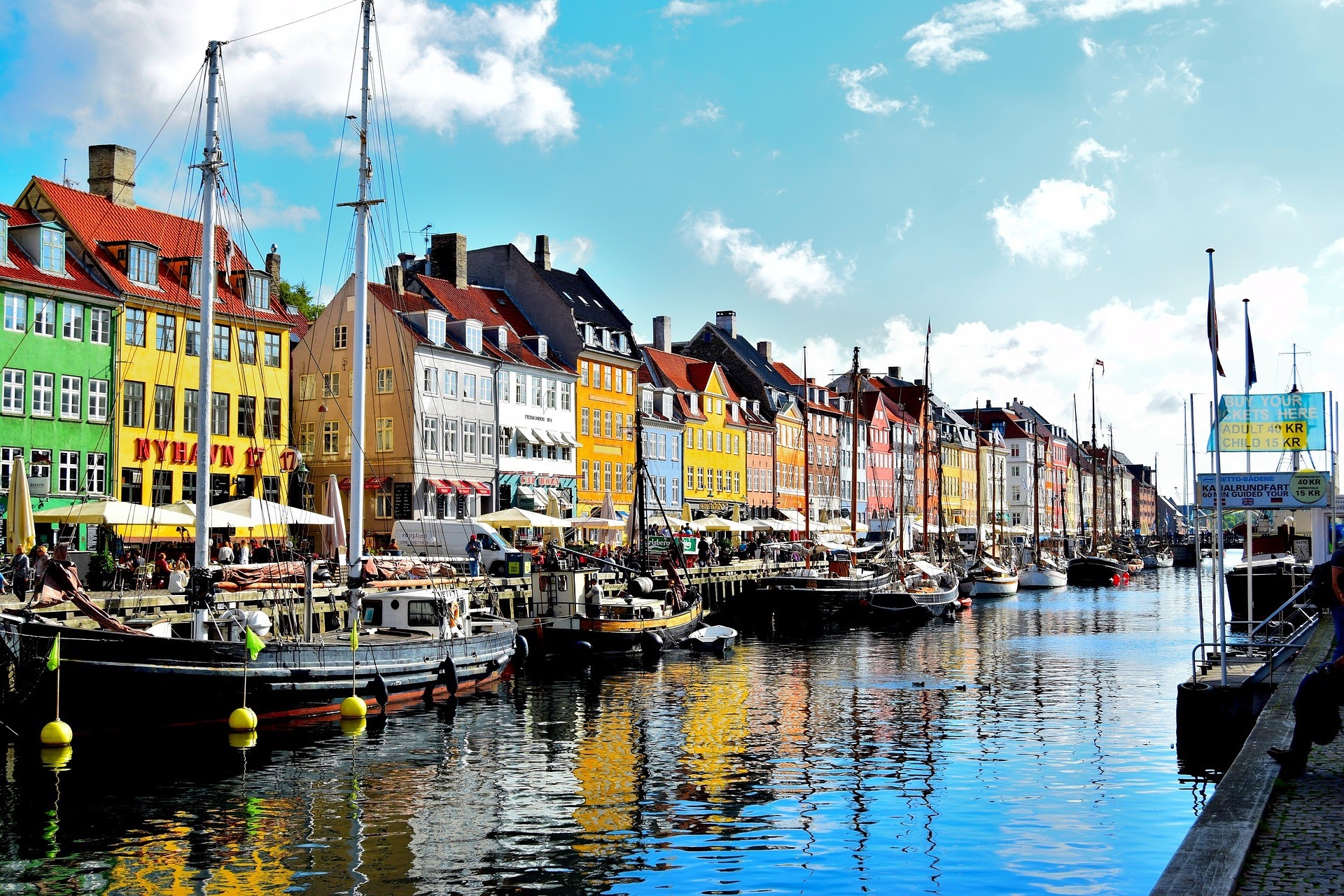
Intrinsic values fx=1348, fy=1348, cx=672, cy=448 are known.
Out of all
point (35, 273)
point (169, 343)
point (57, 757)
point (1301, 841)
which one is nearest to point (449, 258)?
point (169, 343)

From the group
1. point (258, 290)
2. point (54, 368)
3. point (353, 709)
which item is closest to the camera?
point (353, 709)

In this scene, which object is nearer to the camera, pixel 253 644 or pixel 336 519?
pixel 253 644

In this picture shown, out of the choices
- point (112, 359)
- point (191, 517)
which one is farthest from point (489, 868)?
point (112, 359)

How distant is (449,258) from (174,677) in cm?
5237

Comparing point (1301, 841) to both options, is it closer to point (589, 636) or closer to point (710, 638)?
point (589, 636)

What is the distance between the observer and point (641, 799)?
21062 mm

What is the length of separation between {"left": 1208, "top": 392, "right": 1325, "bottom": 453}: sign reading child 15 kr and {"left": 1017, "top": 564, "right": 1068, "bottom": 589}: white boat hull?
237ft

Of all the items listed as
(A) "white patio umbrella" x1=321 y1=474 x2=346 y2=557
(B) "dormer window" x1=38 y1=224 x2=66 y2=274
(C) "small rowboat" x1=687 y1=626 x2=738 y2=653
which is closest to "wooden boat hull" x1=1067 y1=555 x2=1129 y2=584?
(C) "small rowboat" x1=687 y1=626 x2=738 y2=653

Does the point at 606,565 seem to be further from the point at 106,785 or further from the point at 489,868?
the point at 489,868

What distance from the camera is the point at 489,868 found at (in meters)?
16.5

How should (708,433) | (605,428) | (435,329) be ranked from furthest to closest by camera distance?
1. (708,433)
2. (605,428)
3. (435,329)

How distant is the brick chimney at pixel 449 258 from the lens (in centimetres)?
7612

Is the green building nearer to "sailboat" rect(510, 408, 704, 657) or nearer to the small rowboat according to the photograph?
"sailboat" rect(510, 408, 704, 657)

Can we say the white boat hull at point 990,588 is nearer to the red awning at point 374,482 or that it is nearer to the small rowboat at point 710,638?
the red awning at point 374,482
